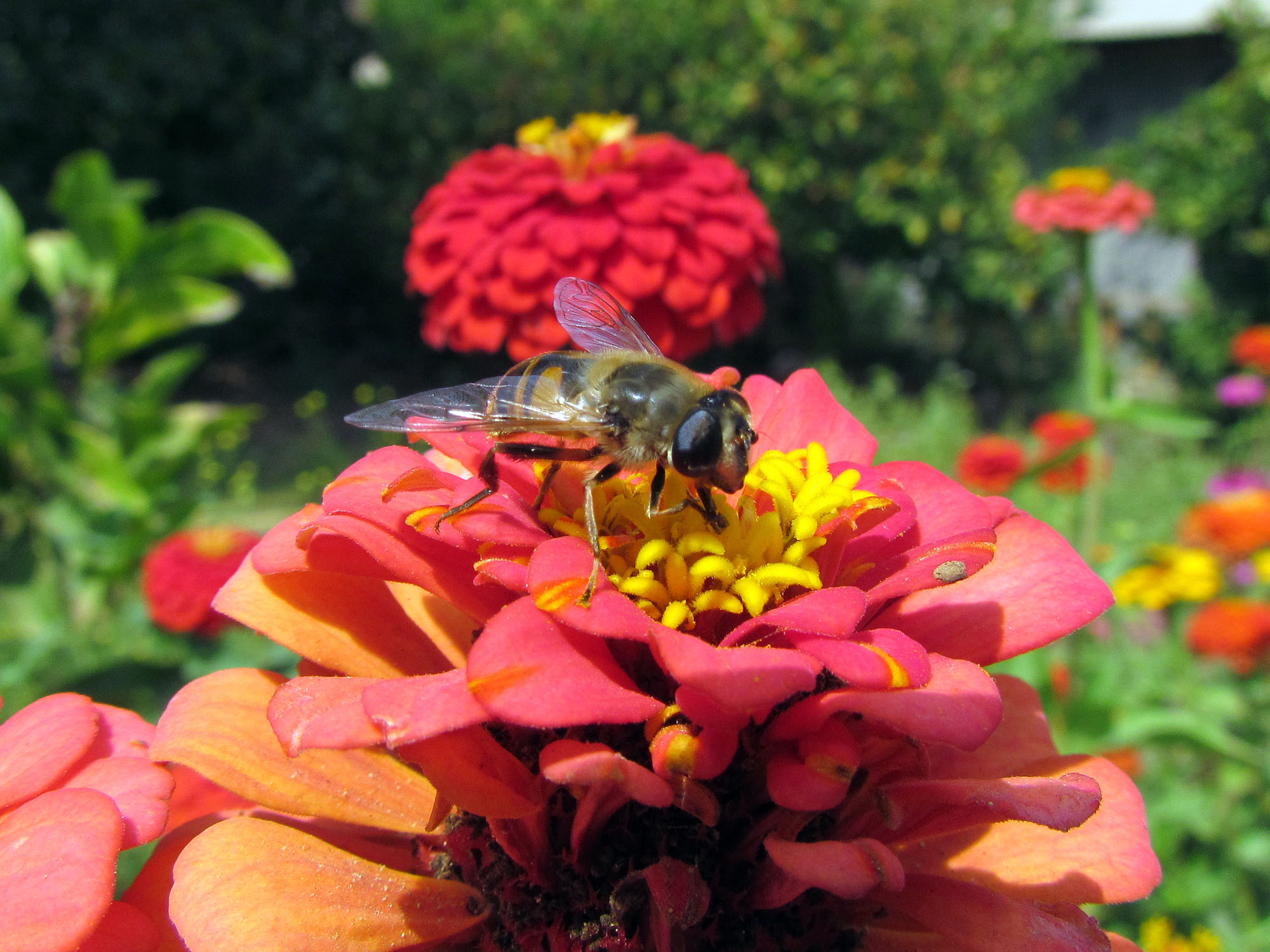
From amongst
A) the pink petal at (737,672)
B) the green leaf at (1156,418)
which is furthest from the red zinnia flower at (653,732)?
the green leaf at (1156,418)

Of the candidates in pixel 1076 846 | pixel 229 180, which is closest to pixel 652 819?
pixel 1076 846

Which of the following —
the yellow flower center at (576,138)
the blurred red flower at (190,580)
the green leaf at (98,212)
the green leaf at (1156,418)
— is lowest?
the blurred red flower at (190,580)

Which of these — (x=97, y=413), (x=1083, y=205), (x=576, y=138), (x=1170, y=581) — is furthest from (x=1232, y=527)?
(x=97, y=413)

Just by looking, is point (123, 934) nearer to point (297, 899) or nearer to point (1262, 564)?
point (297, 899)

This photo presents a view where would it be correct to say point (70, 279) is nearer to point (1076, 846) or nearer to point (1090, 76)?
point (1076, 846)

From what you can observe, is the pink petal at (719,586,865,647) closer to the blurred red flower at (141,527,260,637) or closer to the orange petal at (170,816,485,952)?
the orange petal at (170,816,485,952)

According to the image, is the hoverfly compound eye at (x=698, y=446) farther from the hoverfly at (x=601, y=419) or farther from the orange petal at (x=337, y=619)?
the orange petal at (x=337, y=619)
